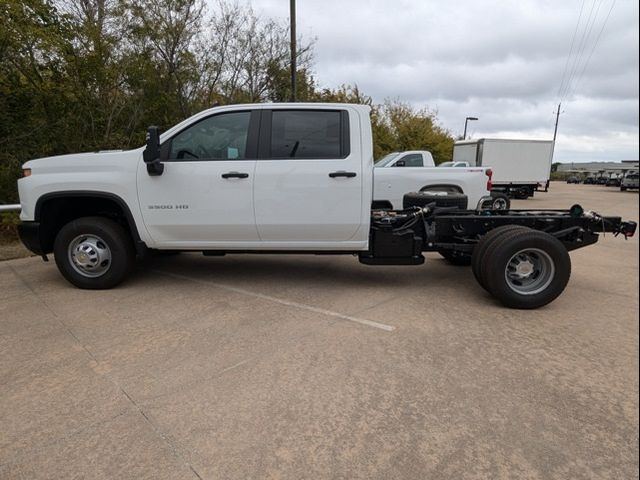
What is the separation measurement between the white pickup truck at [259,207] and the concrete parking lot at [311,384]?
1.42 feet

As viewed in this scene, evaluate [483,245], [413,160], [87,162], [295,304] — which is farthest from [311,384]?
[413,160]

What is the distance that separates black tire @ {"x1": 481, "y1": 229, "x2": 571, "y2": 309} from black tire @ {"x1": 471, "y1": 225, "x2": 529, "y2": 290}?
0.20ft

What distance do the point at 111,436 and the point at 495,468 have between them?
207cm

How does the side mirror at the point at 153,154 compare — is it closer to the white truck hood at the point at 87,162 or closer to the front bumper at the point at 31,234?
the white truck hood at the point at 87,162

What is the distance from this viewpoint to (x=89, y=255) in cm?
480

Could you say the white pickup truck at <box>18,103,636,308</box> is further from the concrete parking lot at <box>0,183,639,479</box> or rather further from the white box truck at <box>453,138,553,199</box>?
the white box truck at <box>453,138,553,199</box>

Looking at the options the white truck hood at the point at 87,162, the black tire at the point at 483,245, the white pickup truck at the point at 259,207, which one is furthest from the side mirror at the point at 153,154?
the black tire at the point at 483,245

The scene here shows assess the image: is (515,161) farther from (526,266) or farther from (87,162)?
(87,162)

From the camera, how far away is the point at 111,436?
2.34 metres

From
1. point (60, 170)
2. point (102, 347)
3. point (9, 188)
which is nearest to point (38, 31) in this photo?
point (9, 188)

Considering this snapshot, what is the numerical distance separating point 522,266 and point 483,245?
0.46m

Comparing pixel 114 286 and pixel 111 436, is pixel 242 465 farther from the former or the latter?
pixel 114 286

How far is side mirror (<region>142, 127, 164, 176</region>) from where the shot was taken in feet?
14.2

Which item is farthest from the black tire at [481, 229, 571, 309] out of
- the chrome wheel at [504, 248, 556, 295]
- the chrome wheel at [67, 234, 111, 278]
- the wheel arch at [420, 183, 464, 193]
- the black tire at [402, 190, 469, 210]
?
the wheel arch at [420, 183, 464, 193]
